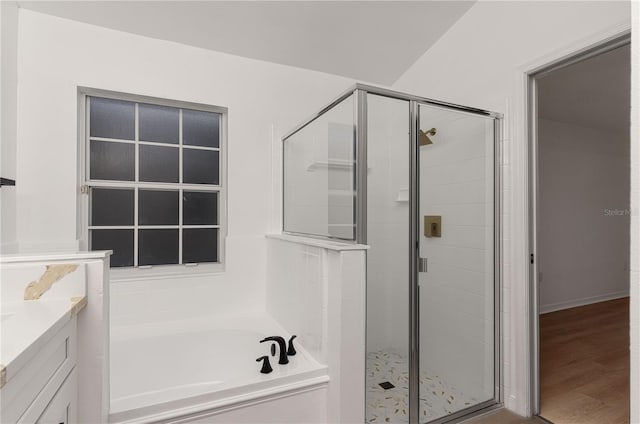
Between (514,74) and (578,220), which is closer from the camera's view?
(514,74)

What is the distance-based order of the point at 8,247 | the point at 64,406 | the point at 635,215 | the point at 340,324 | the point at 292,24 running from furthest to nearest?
1. the point at 292,24
2. the point at 8,247
3. the point at 340,324
4. the point at 64,406
5. the point at 635,215

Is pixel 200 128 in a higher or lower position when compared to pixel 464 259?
higher

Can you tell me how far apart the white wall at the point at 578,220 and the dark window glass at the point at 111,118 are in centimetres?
362

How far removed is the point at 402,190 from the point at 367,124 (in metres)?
0.49

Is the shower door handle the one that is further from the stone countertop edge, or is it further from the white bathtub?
the stone countertop edge

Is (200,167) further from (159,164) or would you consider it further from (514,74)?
(514,74)

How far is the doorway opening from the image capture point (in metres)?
1.92

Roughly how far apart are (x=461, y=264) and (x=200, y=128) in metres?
2.16

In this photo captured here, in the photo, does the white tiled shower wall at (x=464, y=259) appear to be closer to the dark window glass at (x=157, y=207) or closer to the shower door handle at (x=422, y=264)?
the shower door handle at (x=422, y=264)

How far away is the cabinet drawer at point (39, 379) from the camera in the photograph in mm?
779

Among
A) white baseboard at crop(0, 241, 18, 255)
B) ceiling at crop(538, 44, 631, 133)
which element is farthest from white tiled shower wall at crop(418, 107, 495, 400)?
white baseboard at crop(0, 241, 18, 255)

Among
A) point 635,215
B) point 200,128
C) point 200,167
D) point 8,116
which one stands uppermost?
point 200,128

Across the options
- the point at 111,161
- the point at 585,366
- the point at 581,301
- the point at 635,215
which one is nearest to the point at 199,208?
the point at 111,161

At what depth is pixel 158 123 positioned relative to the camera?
2.40 m
